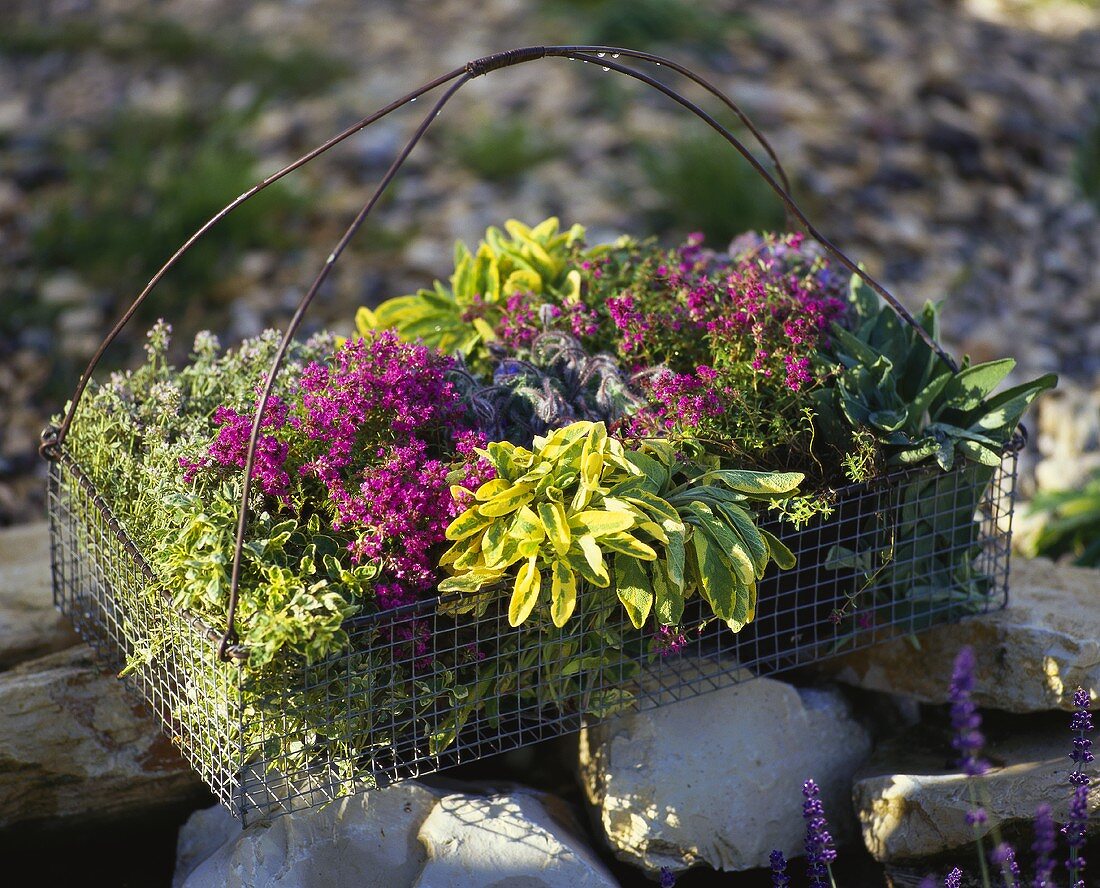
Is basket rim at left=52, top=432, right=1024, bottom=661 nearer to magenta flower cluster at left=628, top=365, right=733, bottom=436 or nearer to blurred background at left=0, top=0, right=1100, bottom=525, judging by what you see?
magenta flower cluster at left=628, top=365, right=733, bottom=436

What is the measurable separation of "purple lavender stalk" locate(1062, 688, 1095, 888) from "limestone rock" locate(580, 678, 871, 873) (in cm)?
53

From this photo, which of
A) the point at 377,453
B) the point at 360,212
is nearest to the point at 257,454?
the point at 377,453

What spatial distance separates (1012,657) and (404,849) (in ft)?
4.34

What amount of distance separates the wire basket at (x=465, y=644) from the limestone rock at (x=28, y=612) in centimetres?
12

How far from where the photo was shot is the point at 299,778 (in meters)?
2.23

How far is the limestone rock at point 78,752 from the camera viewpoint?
8.34 ft

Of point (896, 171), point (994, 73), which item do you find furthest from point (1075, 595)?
point (994, 73)

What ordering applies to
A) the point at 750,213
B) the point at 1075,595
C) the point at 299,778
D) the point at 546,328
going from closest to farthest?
the point at 299,778 < the point at 546,328 < the point at 1075,595 < the point at 750,213

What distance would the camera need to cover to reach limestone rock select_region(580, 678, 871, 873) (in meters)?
2.46

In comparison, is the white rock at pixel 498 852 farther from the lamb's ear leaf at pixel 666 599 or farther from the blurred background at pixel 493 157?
the blurred background at pixel 493 157

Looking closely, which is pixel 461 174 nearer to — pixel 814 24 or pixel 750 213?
pixel 750 213

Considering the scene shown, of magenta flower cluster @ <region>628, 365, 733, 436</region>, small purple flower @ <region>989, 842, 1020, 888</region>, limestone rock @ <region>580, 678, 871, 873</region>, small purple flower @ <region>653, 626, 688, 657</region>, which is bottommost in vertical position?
small purple flower @ <region>989, 842, 1020, 888</region>

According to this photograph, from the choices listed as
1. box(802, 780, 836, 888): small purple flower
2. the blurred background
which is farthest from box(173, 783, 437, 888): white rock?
the blurred background

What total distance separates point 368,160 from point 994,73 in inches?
121
